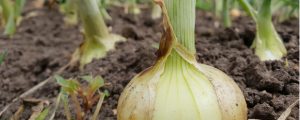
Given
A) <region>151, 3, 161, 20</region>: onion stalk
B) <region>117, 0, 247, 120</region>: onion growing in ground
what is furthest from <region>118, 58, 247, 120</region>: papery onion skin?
<region>151, 3, 161, 20</region>: onion stalk

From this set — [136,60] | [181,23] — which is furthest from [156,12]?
[181,23]

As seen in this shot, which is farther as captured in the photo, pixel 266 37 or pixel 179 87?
pixel 266 37

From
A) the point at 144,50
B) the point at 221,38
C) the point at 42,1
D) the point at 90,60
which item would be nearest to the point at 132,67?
the point at 144,50

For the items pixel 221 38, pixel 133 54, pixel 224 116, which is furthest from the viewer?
pixel 221 38

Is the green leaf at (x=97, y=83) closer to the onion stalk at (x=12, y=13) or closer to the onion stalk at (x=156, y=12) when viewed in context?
the onion stalk at (x=12, y=13)

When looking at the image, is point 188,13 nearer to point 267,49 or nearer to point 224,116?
point 224,116

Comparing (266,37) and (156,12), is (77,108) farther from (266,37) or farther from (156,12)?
(156,12)
